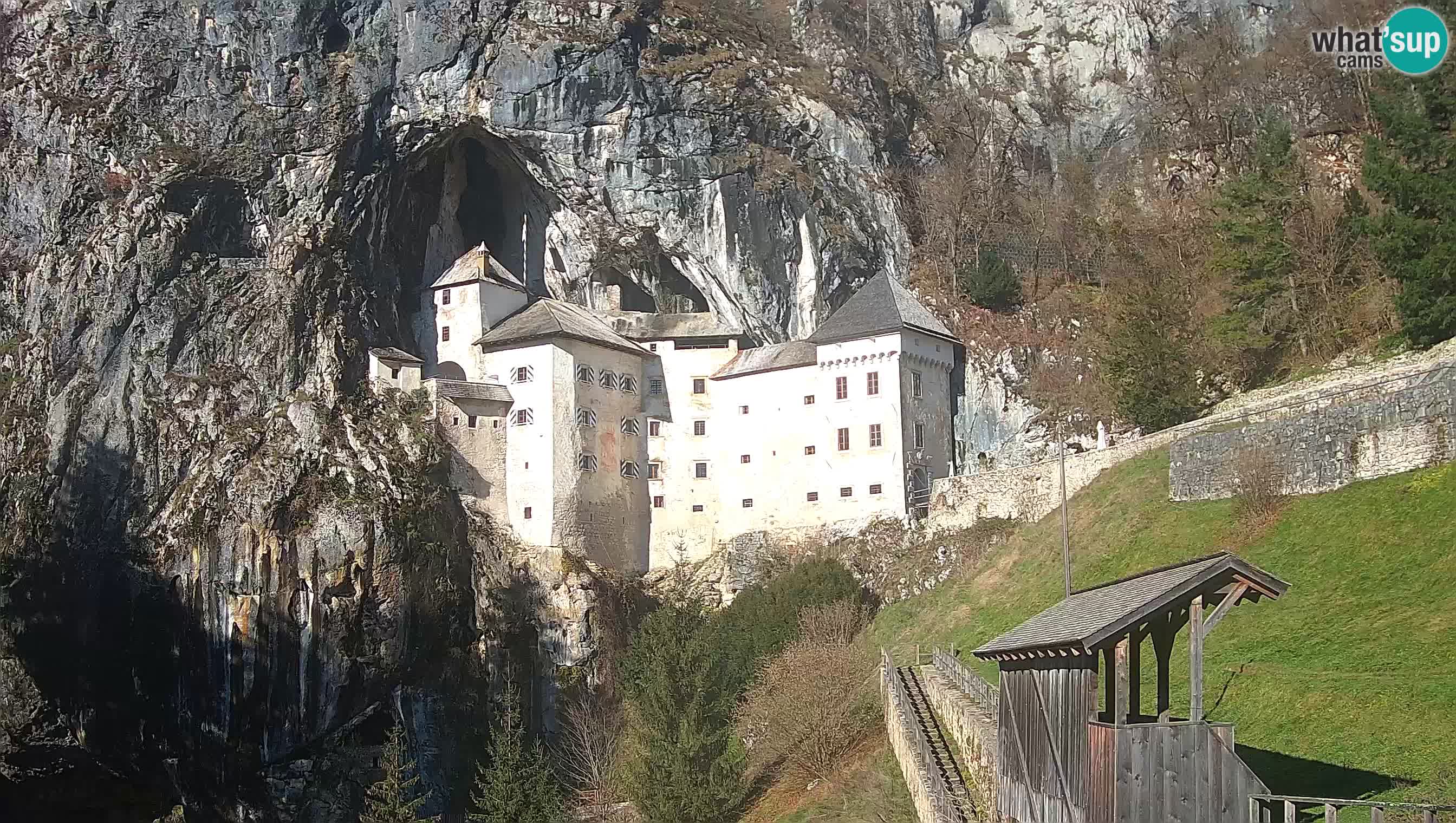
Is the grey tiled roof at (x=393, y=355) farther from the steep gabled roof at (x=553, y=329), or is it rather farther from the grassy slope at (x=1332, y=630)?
the grassy slope at (x=1332, y=630)

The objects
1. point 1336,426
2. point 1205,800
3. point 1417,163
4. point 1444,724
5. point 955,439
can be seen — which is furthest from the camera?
point 955,439

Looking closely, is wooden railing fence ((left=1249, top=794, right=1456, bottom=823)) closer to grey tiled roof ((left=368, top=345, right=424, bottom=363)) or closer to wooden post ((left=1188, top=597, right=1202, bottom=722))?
wooden post ((left=1188, top=597, right=1202, bottom=722))

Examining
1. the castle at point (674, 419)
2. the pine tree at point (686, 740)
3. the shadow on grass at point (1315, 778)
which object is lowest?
the pine tree at point (686, 740)

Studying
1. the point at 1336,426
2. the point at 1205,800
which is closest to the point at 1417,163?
the point at 1336,426

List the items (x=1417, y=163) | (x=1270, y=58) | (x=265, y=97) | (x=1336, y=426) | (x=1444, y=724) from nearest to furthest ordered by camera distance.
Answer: (x=1444, y=724), (x=1336, y=426), (x=1417, y=163), (x=265, y=97), (x=1270, y=58)

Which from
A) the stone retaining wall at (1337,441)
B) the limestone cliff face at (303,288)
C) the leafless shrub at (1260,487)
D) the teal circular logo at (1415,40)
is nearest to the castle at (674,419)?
the limestone cliff face at (303,288)

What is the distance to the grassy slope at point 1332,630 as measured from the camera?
18.2 meters

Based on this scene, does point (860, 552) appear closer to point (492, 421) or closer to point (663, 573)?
point (663, 573)

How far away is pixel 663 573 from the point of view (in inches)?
2105

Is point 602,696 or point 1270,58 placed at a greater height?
point 1270,58

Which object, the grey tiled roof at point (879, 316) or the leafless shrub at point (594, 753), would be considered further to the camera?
the grey tiled roof at point (879, 316)

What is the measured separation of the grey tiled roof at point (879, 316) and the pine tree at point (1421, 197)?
1572cm

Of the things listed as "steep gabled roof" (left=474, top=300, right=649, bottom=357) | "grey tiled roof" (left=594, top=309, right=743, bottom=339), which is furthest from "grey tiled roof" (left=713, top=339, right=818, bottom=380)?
"steep gabled roof" (left=474, top=300, right=649, bottom=357)

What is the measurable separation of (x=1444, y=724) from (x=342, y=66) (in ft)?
161
